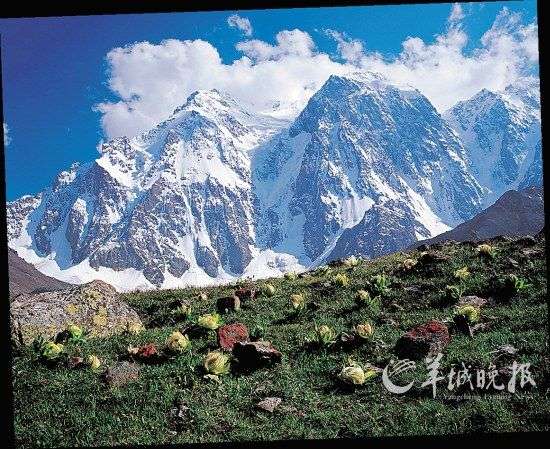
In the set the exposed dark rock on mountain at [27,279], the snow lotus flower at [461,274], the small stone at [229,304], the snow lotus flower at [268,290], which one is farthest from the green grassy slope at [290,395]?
the exposed dark rock on mountain at [27,279]

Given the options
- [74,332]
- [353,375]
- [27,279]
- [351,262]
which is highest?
[27,279]

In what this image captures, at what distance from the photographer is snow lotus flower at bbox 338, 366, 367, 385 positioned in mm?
8008

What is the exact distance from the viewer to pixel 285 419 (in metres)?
7.57

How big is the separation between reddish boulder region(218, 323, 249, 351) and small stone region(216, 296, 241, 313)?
2.77 meters

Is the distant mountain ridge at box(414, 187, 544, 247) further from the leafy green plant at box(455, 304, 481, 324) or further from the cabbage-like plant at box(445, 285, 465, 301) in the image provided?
the leafy green plant at box(455, 304, 481, 324)

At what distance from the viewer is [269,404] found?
7812 millimetres

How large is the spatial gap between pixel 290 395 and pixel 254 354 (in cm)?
102

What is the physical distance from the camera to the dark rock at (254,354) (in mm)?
8805

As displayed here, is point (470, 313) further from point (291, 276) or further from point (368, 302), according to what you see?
point (291, 276)

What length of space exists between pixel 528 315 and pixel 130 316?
8373 mm

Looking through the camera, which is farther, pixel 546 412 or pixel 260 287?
pixel 260 287

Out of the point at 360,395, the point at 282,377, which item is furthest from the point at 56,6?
the point at 360,395

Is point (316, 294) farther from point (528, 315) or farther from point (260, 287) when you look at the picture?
point (528, 315)

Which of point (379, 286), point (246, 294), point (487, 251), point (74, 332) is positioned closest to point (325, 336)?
point (379, 286)
